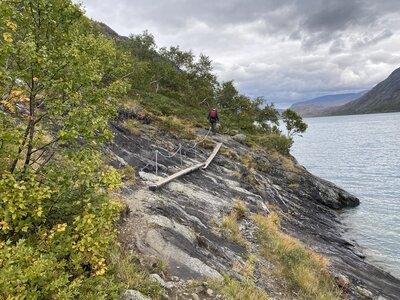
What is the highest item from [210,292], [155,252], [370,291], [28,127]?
[28,127]

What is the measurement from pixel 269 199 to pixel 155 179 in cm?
1187

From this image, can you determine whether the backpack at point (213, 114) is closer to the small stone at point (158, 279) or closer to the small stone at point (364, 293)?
the small stone at point (364, 293)

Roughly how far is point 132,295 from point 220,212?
9.34 meters

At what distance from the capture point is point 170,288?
8.22 meters

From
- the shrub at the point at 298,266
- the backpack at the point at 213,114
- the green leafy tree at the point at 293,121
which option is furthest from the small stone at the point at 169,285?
the green leafy tree at the point at 293,121

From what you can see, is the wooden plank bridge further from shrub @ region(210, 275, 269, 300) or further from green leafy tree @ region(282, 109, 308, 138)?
green leafy tree @ region(282, 109, 308, 138)

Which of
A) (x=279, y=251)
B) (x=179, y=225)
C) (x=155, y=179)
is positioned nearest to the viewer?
(x=179, y=225)

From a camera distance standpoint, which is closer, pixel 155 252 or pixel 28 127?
pixel 28 127

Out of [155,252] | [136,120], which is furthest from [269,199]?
[155,252]

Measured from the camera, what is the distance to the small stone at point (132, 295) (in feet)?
22.4

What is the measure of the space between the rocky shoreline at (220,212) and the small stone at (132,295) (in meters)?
1.28

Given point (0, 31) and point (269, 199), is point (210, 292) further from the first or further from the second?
point (269, 199)

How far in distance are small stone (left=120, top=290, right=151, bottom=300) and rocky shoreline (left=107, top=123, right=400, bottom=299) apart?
1.28 m

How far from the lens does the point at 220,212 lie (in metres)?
15.9
